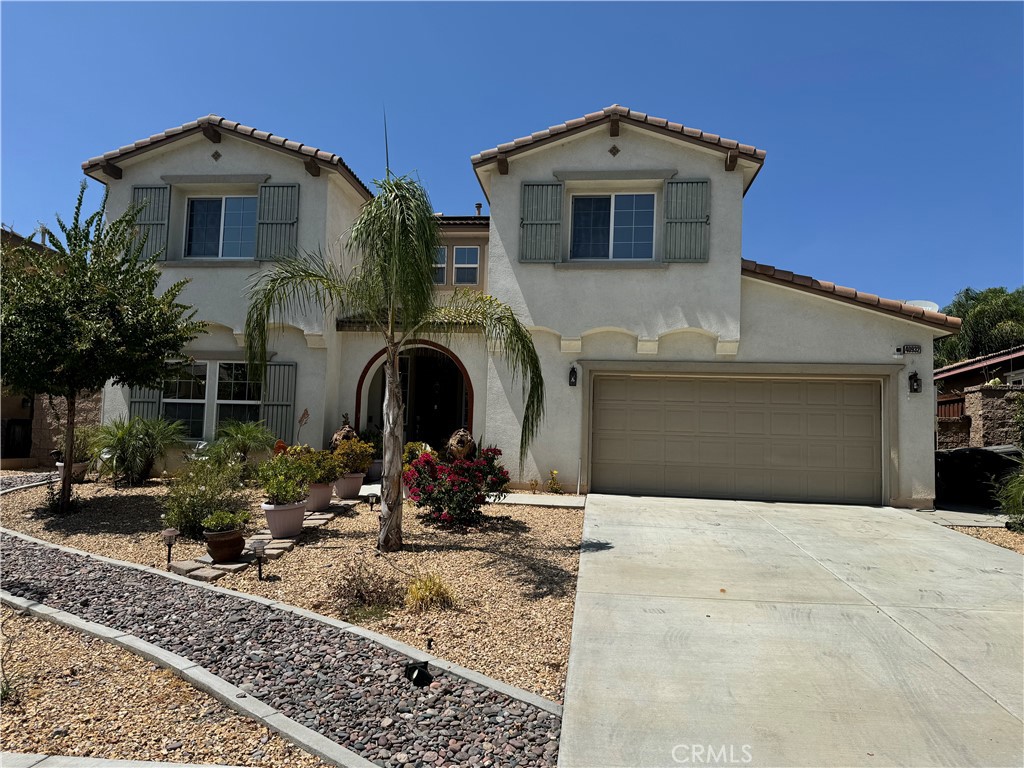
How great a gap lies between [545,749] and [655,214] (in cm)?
1082

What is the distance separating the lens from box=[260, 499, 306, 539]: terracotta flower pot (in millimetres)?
7840

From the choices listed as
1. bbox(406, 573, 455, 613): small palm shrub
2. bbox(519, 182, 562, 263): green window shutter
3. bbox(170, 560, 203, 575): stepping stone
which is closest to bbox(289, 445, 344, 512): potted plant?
bbox(170, 560, 203, 575): stepping stone

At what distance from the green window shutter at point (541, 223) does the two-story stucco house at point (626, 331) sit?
0.03m

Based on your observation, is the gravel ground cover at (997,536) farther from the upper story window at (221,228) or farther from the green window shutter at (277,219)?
the upper story window at (221,228)

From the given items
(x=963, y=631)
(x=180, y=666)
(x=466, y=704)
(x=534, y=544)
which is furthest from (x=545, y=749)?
(x=534, y=544)

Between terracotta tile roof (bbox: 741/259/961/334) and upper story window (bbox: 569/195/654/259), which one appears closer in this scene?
terracotta tile roof (bbox: 741/259/961/334)

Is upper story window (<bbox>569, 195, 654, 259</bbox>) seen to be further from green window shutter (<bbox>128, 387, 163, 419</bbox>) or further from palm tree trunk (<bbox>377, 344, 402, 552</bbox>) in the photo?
green window shutter (<bbox>128, 387, 163, 419</bbox>)

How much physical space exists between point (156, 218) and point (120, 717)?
12.3 meters

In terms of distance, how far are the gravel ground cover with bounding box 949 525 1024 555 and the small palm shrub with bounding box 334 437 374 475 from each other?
9.66m

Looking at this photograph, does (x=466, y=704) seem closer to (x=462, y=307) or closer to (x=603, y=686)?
(x=603, y=686)

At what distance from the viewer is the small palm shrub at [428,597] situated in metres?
5.39

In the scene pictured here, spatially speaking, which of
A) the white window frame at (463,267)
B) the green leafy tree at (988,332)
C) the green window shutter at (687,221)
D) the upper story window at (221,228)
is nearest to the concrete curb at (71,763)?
the green window shutter at (687,221)

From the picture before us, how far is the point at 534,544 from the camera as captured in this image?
7949mm

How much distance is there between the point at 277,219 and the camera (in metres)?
12.9
